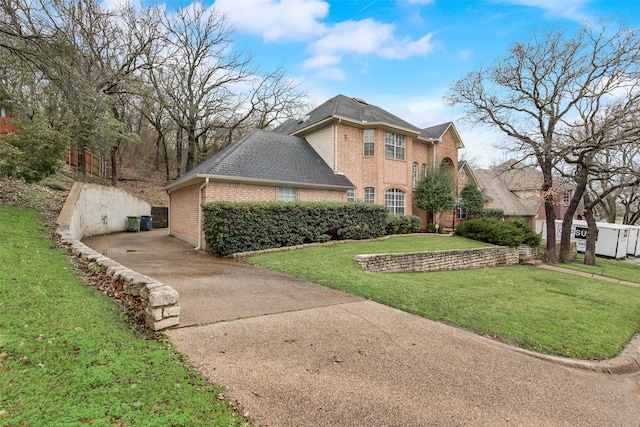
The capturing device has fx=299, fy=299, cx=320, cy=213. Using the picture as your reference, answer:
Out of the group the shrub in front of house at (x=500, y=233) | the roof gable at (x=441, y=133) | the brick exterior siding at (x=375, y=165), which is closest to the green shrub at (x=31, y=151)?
the brick exterior siding at (x=375, y=165)

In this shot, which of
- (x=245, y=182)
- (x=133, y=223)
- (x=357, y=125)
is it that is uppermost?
(x=357, y=125)

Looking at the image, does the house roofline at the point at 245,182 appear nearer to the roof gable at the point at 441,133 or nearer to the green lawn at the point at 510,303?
the green lawn at the point at 510,303

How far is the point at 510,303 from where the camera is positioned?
638 centimetres

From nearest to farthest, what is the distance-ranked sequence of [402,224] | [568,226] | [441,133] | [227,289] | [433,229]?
[227,289]
[402,224]
[568,226]
[433,229]
[441,133]

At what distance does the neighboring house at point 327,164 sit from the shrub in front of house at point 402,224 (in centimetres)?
153

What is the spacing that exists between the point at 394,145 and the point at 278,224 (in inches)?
426

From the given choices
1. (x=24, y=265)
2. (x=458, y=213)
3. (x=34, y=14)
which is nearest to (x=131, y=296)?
(x=24, y=265)

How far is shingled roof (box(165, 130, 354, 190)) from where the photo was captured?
11969 mm

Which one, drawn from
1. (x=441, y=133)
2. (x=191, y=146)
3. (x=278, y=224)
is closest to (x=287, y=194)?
(x=278, y=224)

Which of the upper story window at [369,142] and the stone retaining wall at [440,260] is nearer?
the stone retaining wall at [440,260]

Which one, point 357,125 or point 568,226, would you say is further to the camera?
point 357,125

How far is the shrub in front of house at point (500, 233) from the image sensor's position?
1549 centimetres

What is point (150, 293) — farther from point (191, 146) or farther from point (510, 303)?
point (191, 146)

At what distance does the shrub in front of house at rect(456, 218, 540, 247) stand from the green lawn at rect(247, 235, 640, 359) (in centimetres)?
545
